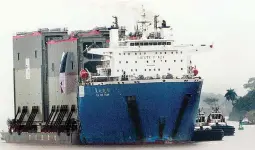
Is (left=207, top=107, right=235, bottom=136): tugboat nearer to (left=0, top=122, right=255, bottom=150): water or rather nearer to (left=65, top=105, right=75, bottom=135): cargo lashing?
(left=0, top=122, right=255, bottom=150): water

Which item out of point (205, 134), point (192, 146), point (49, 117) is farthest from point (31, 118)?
point (192, 146)

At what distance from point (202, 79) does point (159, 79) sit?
15.1 ft

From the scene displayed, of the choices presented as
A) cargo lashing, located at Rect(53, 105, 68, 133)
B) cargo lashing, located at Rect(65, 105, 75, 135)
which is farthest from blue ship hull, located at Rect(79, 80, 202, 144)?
cargo lashing, located at Rect(53, 105, 68, 133)

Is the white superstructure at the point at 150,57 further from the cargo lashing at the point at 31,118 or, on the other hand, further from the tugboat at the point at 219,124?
the tugboat at the point at 219,124

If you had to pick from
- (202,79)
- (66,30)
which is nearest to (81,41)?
(66,30)

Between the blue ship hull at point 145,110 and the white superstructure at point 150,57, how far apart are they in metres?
1.33

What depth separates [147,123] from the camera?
260ft

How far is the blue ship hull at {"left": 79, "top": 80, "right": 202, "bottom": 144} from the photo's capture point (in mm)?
78812

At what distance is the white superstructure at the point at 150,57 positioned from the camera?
80.7 m

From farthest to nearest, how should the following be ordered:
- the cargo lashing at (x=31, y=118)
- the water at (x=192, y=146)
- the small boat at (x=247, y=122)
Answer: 1. the small boat at (x=247, y=122)
2. the cargo lashing at (x=31, y=118)
3. the water at (x=192, y=146)

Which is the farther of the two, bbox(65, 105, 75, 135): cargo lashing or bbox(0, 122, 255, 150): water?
bbox(65, 105, 75, 135): cargo lashing

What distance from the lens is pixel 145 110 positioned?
7888 cm

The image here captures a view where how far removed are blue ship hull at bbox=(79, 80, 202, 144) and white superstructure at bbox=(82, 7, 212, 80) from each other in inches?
52.4

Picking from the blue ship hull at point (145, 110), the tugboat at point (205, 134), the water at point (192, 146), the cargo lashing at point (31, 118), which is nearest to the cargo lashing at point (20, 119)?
the cargo lashing at point (31, 118)
